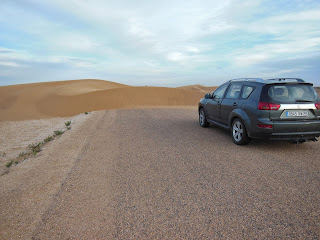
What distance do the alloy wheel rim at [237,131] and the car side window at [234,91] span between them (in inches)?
31.5

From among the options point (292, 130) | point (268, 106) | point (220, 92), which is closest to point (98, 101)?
point (220, 92)

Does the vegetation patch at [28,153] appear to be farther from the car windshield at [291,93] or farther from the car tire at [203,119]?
the car windshield at [291,93]

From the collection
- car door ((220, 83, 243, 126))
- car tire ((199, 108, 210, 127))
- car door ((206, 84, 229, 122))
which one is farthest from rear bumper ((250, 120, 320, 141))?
car tire ((199, 108, 210, 127))

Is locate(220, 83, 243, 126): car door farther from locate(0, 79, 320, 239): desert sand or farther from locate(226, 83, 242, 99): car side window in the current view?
locate(0, 79, 320, 239): desert sand

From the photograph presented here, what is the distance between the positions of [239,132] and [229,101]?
111cm

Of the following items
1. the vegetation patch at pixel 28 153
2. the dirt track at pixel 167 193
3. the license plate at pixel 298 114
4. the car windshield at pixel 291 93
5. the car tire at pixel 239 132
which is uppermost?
the car windshield at pixel 291 93

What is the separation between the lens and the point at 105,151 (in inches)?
252

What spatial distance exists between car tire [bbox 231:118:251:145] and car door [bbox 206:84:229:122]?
1.22 m

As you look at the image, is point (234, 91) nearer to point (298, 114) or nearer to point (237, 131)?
point (237, 131)

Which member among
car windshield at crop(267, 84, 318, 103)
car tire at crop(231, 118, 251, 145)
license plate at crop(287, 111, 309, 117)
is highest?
car windshield at crop(267, 84, 318, 103)

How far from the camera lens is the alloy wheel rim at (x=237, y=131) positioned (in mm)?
6483

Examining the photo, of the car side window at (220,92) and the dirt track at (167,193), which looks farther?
the car side window at (220,92)

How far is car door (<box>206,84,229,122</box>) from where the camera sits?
7953 millimetres

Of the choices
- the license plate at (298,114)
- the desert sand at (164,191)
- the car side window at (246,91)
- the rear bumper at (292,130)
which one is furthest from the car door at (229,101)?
the license plate at (298,114)
